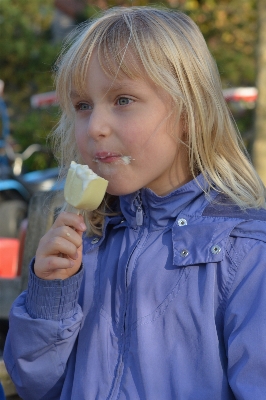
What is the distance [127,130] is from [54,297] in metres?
0.50

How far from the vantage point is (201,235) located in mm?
1594

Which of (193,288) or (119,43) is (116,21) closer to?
(119,43)

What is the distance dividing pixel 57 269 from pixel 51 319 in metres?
0.14

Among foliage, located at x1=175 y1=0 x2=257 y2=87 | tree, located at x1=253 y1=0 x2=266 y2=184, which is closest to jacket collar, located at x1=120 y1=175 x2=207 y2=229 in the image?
tree, located at x1=253 y1=0 x2=266 y2=184

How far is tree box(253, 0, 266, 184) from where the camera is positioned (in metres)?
4.40

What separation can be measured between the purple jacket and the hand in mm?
44

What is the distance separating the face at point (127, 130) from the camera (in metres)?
1.63

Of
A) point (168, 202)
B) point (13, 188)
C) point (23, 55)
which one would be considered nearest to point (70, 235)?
point (168, 202)

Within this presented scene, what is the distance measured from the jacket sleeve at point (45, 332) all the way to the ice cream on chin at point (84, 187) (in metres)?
0.23

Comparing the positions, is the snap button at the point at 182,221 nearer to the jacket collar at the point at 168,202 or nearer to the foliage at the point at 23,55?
the jacket collar at the point at 168,202

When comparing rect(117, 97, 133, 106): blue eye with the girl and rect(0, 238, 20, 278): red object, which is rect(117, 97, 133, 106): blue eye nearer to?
the girl

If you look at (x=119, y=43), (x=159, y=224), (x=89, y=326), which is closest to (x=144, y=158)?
(x=159, y=224)

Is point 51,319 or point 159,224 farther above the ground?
point 159,224

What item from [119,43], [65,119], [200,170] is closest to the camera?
[119,43]
